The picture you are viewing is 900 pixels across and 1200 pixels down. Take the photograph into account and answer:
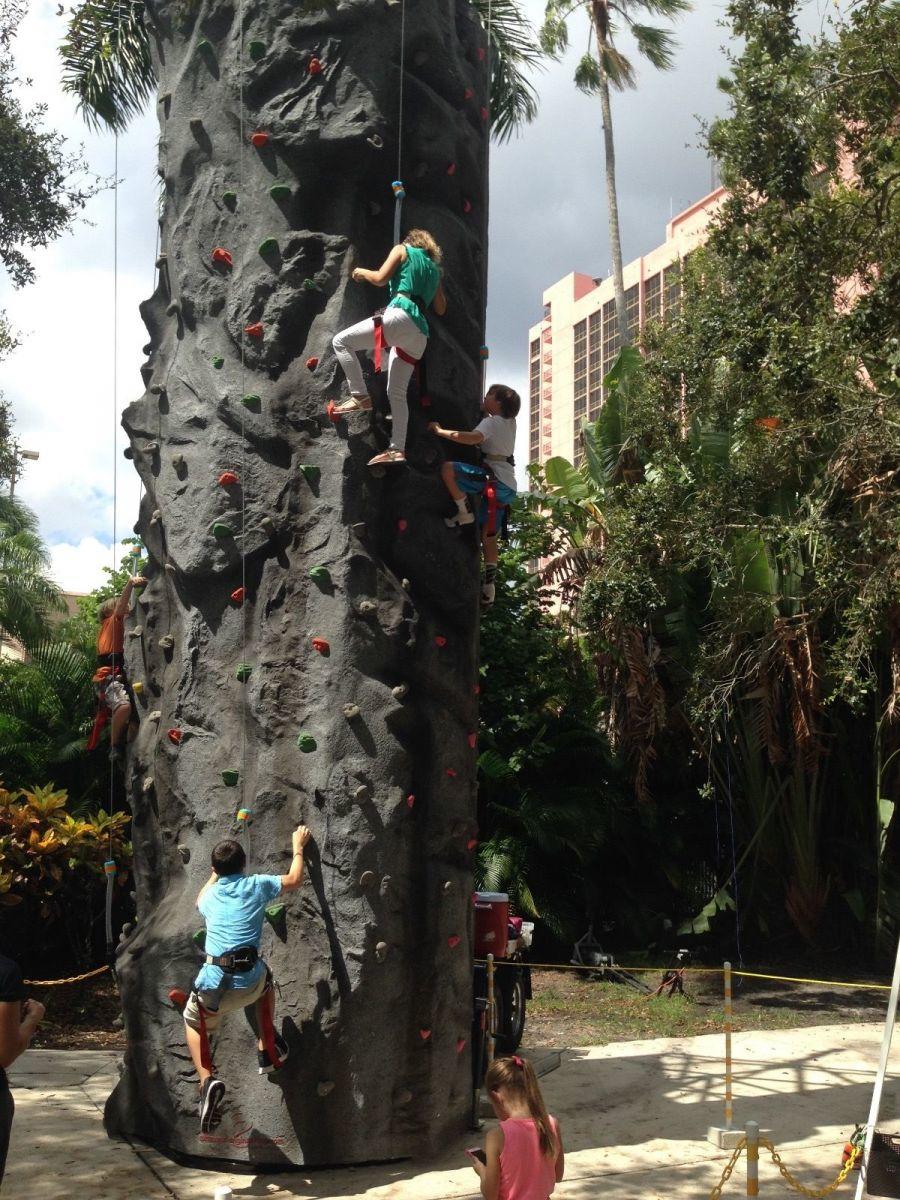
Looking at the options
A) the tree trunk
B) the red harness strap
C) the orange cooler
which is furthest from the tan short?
the tree trunk

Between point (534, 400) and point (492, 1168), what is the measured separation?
73433mm

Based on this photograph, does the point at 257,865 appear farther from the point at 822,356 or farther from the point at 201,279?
the point at 822,356

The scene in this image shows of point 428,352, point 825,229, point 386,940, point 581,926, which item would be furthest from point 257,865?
point 581,926

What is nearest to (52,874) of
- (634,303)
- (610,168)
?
(610,168)

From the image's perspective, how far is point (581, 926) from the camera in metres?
16.2

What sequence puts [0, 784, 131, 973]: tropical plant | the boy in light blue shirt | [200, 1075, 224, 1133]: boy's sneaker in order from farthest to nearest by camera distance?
1. [0, 784, 131, 973]: tropical plant
2. the boy in light blue shirt
3. [200, 1075, 224, 1133]: boy's sneaker

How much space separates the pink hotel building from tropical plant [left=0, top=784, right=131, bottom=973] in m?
46.7

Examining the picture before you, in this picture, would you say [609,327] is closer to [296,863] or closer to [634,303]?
[634,303]

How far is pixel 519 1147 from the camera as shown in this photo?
4227 millimetres

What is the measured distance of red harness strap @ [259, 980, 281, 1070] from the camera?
21.2 ft

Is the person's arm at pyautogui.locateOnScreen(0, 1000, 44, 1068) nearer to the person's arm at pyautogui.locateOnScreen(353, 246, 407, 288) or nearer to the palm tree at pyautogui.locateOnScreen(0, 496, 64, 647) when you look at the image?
the person's arm at pyautogui.locateOnScreen(353, 246, 407, 288)

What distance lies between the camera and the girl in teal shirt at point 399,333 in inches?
282

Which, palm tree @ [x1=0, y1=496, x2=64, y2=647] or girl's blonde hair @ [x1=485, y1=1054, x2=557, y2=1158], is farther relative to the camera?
palm tree @ [x1=0, y1=496, x2=64, y2=647]

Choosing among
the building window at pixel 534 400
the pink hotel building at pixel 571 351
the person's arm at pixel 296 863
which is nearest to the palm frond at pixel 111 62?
the person's arm at pixel 296 863
